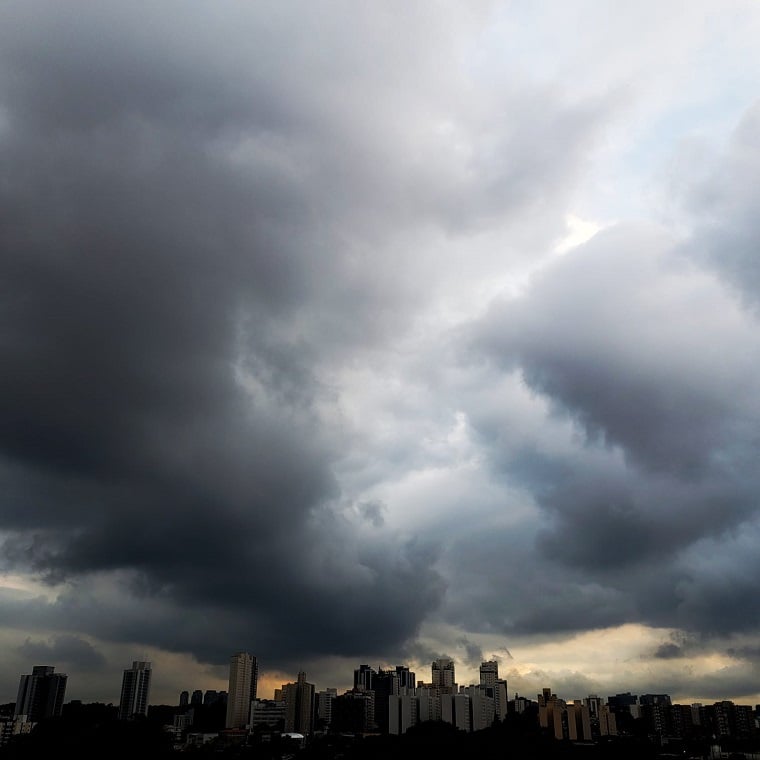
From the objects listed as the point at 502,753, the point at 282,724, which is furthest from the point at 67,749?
the point at 282,724

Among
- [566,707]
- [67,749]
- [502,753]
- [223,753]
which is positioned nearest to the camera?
[67,749]

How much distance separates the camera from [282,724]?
198000 millimetres

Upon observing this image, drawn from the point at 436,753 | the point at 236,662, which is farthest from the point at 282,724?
the point at 436,753

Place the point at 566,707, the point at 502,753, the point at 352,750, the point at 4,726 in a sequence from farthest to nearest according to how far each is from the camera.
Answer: the point at 566,707 < the point at 4,726 < the point at 352,750 < the point at 502,753

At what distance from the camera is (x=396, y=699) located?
7136 inches

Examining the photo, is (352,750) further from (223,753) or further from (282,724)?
(282,724)

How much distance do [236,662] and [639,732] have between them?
4416 inches

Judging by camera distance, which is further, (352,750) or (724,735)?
(724,735)

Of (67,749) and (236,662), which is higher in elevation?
(236,662)

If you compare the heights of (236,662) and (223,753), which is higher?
(236,662)

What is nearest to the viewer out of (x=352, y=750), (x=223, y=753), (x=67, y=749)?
(x=67, y=749)

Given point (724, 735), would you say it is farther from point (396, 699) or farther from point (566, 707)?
point (396, 699)

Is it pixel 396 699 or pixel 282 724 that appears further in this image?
pixel 282 724

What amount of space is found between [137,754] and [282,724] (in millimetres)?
114399
